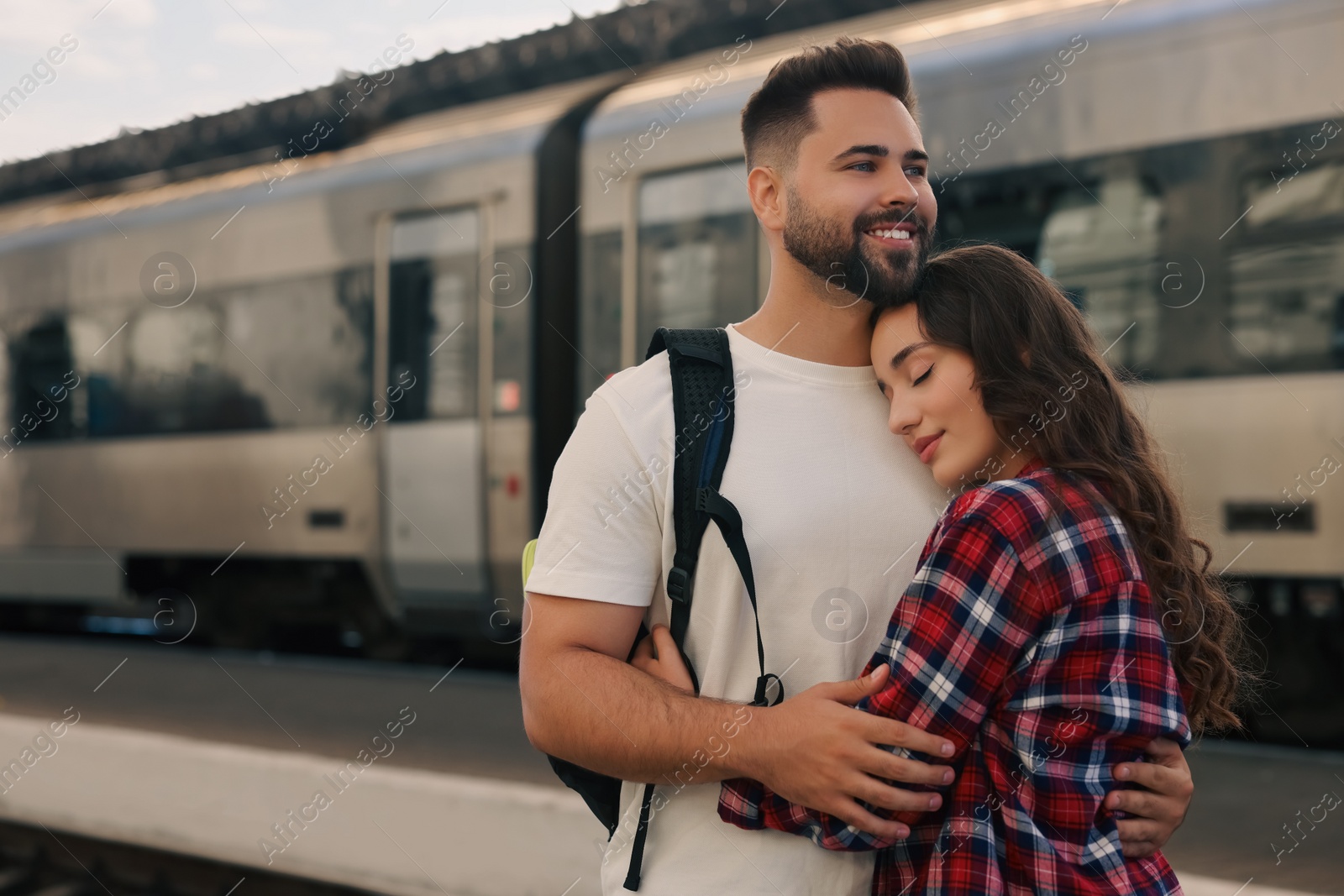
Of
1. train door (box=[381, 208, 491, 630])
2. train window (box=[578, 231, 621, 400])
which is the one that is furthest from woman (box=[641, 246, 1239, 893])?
train door (box=[381, 208, 491, 630])

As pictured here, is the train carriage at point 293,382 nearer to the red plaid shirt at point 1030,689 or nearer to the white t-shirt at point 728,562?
the white t-shirt at point 728,562

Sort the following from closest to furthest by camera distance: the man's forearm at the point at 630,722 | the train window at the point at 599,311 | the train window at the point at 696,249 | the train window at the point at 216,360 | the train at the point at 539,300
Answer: the man's forearm at the point at 630,722 < the train at the point at 539,300 < the train window at the point at 696,249 < the train window at the point at 599,311 < the train window at the point at 216,360

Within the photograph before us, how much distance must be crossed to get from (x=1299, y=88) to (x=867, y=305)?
13.6 feet

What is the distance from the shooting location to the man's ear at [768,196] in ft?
6.52

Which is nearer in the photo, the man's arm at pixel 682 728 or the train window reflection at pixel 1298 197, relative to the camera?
the man's arm at pixel 682 728

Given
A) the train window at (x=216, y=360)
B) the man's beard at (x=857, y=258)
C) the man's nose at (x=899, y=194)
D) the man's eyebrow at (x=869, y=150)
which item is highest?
the man's eyebrow at (x=869, y=150)

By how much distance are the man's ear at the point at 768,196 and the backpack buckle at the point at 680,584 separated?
0.62 meters

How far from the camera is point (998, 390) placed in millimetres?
1760

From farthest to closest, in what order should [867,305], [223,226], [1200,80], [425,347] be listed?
[223,226]
[425,347]
[1200,80]
[867,305]

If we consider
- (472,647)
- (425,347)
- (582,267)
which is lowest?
(472,647)

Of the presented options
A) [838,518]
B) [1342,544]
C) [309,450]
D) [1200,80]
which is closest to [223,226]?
[309,450]

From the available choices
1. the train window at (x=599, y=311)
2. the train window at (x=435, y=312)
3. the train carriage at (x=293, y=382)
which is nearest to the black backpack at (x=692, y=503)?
the train window at (x=599, y=311)

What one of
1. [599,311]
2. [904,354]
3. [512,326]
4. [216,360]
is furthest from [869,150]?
[216,360]

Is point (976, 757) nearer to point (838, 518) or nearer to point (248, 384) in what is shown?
point (838, 518)
